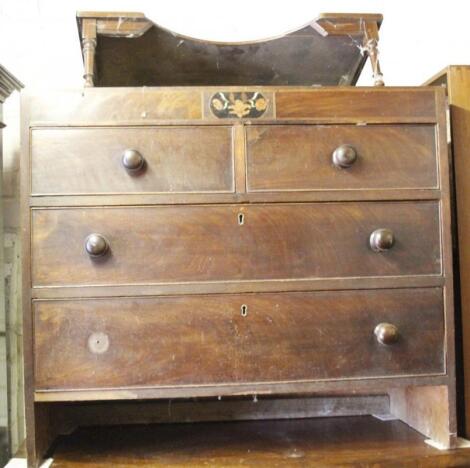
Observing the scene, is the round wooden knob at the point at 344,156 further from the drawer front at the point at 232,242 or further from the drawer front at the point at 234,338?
the drawer front at the point at 234,338

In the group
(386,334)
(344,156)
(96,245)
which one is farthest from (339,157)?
(96,245)

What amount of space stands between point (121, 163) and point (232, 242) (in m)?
0.31

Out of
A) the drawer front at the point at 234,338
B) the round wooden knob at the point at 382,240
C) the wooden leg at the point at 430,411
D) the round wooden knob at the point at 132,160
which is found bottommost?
the wooden leg at the point at 430,411

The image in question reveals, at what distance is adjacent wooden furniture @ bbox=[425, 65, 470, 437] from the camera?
124cm

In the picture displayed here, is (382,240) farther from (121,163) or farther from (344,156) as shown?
(121,163)

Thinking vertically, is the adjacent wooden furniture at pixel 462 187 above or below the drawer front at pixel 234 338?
above

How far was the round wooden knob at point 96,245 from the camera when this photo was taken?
3.61ft

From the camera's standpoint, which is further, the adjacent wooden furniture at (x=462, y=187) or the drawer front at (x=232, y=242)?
the adjacent wooden furniture at (x=462, y=187)

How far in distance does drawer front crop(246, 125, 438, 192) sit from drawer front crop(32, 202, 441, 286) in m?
0.05

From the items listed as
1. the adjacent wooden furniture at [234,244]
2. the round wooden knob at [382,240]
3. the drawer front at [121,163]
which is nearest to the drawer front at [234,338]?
the adjacent wooden furniture at [234,244]

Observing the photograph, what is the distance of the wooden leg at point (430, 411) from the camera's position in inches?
46.4

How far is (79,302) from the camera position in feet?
3.71

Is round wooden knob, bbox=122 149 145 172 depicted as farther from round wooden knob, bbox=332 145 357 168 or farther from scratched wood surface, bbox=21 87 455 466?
round wooden knob, bbox=332 145 357 168

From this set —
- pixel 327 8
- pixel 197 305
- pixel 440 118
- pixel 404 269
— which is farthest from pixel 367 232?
pixel 327 8
